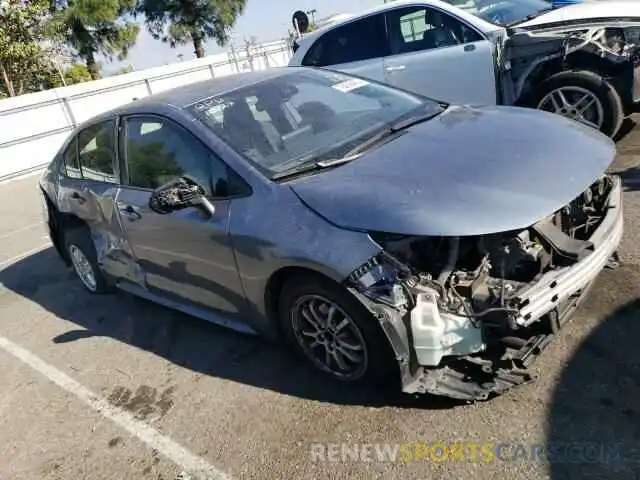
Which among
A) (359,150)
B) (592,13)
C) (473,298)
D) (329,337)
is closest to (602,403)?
(473,298)

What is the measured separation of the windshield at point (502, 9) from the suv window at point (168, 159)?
4.03 m

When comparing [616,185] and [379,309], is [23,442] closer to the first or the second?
[379,309]

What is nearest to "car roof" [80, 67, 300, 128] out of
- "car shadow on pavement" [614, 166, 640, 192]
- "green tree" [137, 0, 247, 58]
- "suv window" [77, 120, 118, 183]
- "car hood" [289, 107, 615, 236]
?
"suv window" [77, 120, 118, 183]

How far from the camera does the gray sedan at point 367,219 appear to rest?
2549 millimetres

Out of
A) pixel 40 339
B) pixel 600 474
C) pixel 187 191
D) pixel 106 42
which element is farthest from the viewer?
pixel 106 42

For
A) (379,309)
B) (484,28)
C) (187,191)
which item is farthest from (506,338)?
(484,28)

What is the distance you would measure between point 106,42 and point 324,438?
29853 millimetres

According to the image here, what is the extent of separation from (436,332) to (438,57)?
456cm

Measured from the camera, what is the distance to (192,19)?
1297 inches

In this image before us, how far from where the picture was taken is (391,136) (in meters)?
3.37

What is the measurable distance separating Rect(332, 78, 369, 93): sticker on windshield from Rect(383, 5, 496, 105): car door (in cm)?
239

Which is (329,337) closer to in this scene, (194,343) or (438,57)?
(194,343)

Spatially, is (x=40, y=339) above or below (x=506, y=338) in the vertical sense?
below

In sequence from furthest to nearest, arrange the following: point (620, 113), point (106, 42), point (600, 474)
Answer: point (106, 42) < point (620, 113) < point (600, 474)
